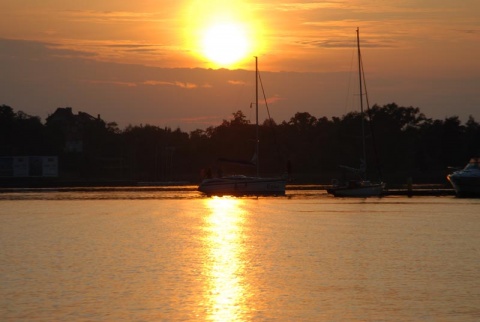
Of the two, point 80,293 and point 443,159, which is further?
point 443,159

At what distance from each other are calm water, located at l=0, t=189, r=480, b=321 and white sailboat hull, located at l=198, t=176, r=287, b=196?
22.7 m

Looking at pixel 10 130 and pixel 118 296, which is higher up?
pixel 10 130

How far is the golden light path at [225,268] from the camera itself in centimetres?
2460

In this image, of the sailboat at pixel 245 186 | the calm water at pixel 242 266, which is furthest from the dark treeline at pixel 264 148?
the calm water at pixel 242 266

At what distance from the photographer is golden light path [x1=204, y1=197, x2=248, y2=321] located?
80.7 ft

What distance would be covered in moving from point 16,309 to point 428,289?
1133cm

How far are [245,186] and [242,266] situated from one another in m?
54.7

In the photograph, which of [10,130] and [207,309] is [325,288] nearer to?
[207,309]

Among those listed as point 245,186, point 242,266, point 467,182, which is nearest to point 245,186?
point 245,186

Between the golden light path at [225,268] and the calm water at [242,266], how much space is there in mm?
45

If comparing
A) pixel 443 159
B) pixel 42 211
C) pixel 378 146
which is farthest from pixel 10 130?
pixel 42 211

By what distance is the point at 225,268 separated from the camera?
3334 cm

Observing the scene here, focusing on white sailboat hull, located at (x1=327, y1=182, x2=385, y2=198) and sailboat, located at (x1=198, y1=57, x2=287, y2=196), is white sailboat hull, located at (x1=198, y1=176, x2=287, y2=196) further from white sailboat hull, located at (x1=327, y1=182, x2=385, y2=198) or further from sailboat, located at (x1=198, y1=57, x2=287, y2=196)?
white sailboat hull, located at (x1=327, y1=182, x2=385, y2=198)

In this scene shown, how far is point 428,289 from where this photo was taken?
27.6 m
